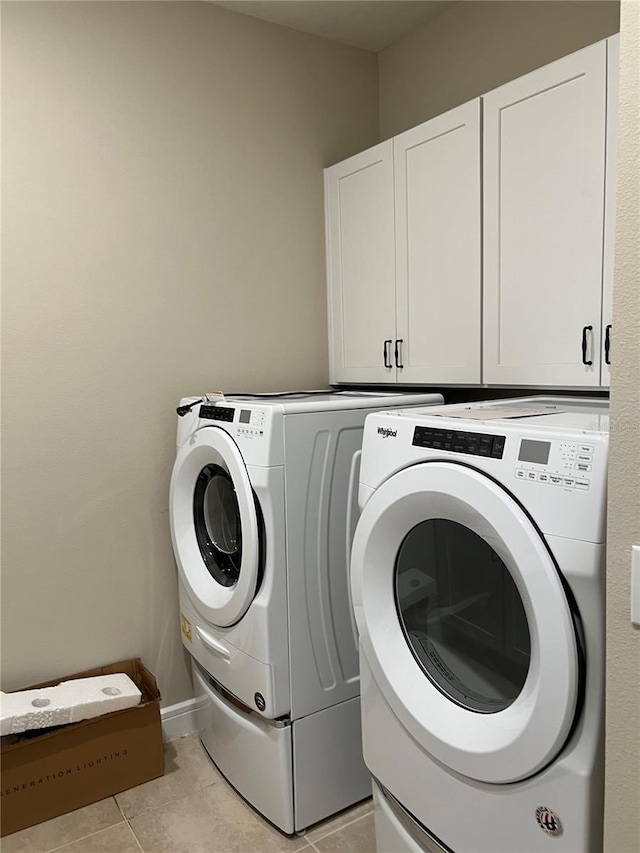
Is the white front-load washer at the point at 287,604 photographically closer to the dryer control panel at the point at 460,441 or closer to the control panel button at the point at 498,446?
the dryer control panel at the point at 460,441

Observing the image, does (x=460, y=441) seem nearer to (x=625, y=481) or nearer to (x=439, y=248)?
(x=625, y=481)

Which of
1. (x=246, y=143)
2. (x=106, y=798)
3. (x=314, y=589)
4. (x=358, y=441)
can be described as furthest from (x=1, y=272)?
(x=106, y=798)

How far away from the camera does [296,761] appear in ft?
6.43

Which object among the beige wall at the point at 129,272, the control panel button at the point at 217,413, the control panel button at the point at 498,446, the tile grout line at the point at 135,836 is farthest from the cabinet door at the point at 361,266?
the tile grout line at the point at 135,836

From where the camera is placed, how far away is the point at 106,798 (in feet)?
7.16

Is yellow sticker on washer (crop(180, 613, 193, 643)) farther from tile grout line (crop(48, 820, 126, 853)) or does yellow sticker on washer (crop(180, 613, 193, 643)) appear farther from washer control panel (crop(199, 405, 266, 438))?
washer control panel (crop(199, 405, 266, 438))

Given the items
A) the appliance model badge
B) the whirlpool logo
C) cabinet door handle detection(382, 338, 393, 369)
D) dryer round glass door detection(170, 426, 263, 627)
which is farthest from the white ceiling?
the appliance model badge

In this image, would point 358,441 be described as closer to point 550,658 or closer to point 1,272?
point 550,658

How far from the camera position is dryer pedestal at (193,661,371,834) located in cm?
196

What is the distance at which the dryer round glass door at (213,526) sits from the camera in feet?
6.36

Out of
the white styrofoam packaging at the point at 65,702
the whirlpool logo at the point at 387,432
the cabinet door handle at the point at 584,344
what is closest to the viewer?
the whirlpool logo at the point at 387,432

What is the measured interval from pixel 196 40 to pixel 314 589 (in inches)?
79.0

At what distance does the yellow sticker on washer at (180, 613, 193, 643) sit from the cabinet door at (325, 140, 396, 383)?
44.4 inches

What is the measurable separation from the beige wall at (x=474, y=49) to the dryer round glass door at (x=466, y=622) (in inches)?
64.0
